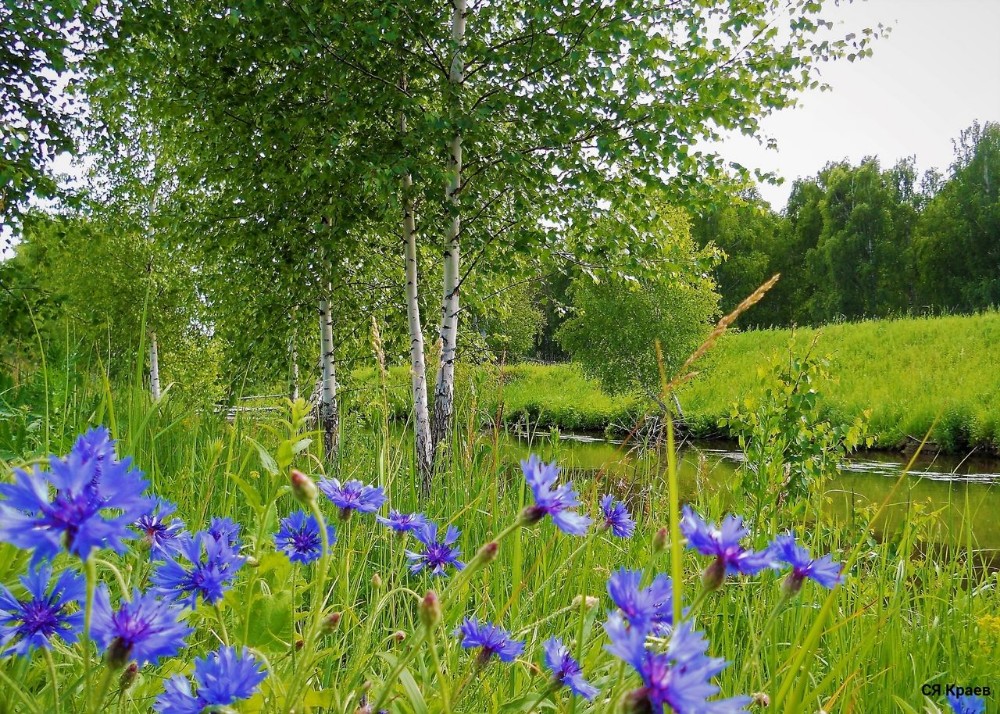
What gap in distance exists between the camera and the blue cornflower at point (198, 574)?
0.66 m

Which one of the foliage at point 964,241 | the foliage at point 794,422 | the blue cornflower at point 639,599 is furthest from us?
the foliage at point 964,241

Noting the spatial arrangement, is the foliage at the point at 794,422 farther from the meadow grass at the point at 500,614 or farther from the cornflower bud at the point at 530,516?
the cornflower bud at the point at 530,516

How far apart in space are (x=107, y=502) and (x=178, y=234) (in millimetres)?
5530

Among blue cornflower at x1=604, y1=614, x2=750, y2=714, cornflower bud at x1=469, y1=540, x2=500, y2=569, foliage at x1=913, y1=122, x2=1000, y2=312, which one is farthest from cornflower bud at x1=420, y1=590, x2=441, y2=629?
foliage at x1=913, y1=122, x2=1000, y2=312

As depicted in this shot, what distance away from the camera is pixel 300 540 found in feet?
2.94

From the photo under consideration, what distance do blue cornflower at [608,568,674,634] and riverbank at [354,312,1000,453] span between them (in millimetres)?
9848

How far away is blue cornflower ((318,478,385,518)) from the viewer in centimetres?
85

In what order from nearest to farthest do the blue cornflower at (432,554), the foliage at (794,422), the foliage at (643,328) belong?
1. the blue cornflower at (432,554)
2. the foliage at (794,422)
3. the foliage at (643,328)

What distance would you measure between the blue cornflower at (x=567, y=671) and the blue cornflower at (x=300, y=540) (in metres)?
0.34

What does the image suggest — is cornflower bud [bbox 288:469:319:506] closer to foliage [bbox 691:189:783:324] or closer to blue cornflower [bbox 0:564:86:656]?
blue cornflower [bbox 0:564:86:656]

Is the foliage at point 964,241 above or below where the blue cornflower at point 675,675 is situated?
above

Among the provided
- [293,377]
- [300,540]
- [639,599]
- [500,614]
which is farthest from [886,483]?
[639,599]

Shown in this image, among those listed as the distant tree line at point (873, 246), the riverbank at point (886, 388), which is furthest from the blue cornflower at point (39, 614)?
the distant tree line at point (873, 246)

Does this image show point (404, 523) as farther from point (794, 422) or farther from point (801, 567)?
point (794, 422)
